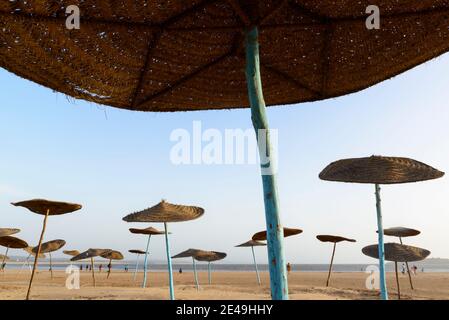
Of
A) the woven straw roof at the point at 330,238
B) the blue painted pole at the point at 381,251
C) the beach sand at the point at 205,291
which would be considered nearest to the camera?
the blue painted pole at the point at 381,251

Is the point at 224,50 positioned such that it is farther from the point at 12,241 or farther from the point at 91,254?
the point at 91,254

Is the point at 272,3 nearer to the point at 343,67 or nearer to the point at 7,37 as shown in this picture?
the point at 343,67

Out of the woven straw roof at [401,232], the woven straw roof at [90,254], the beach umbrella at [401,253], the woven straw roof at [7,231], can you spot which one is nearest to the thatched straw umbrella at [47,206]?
the woven straw roof at [7,231]

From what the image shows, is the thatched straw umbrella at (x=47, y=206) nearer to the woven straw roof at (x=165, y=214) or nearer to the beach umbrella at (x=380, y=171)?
the woven straw roof at (x=165, y=214)

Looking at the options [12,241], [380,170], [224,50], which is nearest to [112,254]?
[12,241]

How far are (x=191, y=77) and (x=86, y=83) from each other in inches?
39.8

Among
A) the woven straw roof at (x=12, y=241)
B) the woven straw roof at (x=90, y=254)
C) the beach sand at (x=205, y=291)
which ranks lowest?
the beach sand at (x=205, y=291)

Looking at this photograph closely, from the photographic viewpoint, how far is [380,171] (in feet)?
20.6

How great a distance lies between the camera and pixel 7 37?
2715 mm

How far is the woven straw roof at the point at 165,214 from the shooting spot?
8.73 meters

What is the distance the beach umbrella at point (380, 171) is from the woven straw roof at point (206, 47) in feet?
8.40

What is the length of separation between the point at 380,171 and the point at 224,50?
159 inches

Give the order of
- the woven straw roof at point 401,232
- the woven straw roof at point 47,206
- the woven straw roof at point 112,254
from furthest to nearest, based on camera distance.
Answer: the woven straw roof at point 112,254, the woven straw roof at point 401,232, the woven straw roof at point 47,206
